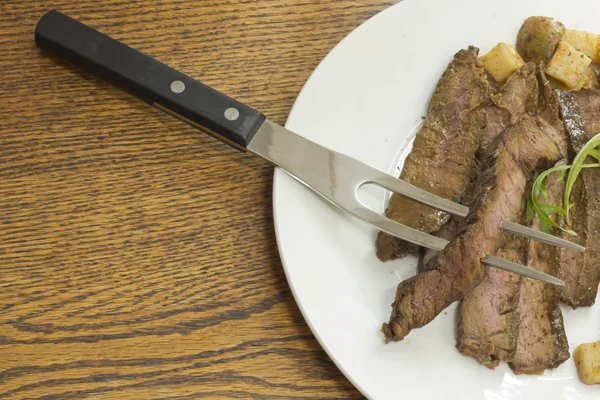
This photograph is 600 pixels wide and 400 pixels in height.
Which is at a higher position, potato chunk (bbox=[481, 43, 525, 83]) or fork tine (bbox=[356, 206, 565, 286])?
potato chunk (bbox=[481, 43, 525, 83])

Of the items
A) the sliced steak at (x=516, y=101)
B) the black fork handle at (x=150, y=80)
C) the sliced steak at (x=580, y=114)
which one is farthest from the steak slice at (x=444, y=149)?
the black fork handle at (x=150, y=80)

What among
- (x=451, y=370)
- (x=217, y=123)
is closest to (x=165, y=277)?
(x=217, y=123)

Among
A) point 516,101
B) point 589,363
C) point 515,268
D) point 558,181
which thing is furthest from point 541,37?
point 589,363

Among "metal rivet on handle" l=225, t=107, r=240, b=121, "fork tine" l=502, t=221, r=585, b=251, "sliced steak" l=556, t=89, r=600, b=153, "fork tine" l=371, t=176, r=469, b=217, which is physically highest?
"metal rivet on handle" l=225, t=107, r=240, b=121

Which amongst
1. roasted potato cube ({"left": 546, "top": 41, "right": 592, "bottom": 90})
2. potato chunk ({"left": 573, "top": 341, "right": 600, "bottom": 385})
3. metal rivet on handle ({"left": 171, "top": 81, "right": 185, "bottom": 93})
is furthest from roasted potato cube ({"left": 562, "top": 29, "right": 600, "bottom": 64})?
metal rivet on handle ({"left": 171, "top": 81, "right": 185, "bottom": 93})

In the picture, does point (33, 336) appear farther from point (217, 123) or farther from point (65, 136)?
point (217, 123)

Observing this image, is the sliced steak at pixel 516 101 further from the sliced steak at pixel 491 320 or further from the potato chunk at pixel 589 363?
the potato chunk at pixel 589 363

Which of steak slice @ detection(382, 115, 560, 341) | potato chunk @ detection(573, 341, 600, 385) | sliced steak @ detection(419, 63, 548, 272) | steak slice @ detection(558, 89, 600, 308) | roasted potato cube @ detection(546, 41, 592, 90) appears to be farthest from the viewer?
roasted potato cube @ detection(546, 41, 592, 90)

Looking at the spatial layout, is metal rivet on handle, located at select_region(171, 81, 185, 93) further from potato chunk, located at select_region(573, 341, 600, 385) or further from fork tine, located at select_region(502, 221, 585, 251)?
potato chunk, located at select_region(573, 341, 600, 385)
